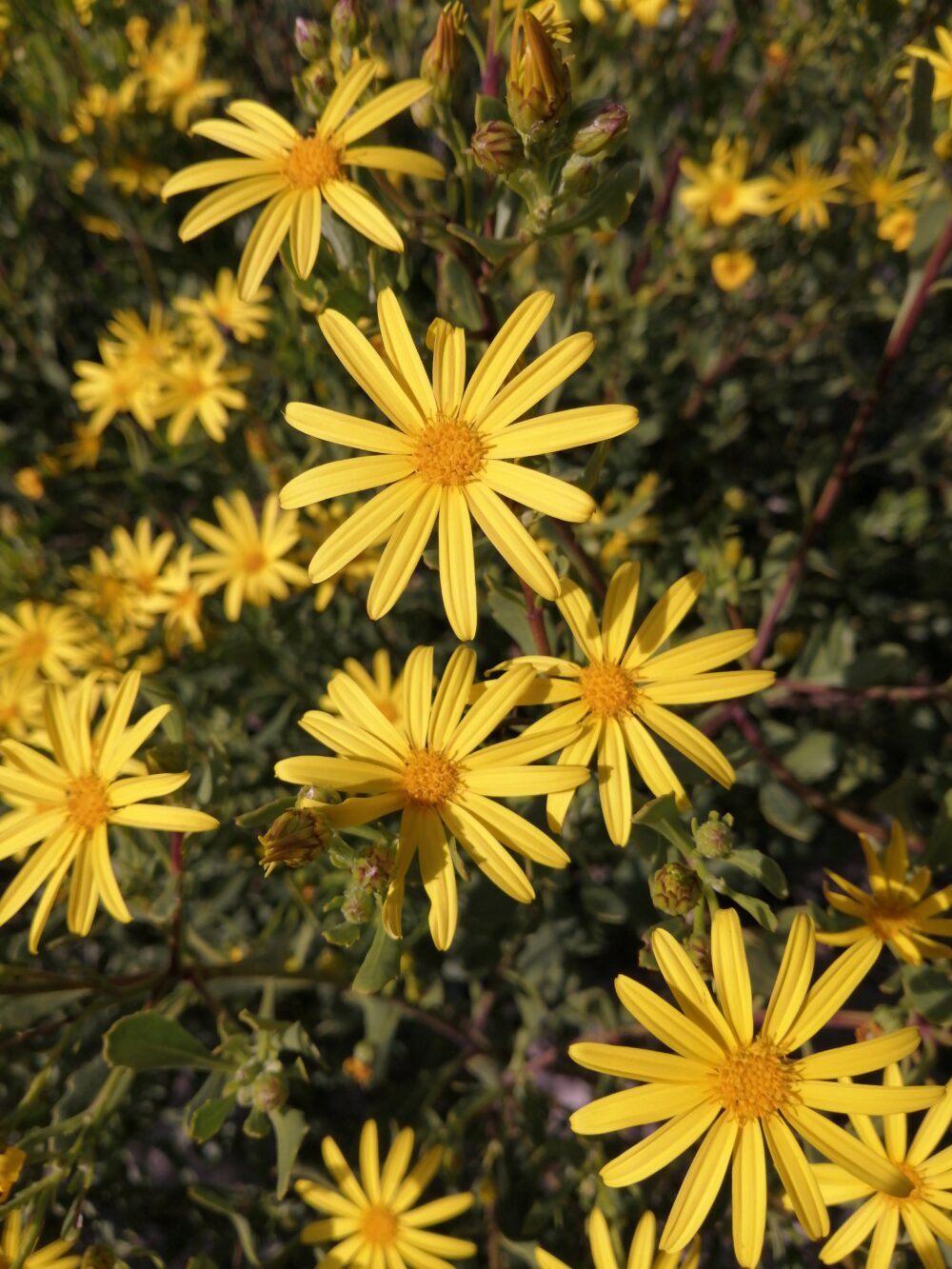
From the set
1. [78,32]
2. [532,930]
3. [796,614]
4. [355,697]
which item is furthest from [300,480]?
[78,32]

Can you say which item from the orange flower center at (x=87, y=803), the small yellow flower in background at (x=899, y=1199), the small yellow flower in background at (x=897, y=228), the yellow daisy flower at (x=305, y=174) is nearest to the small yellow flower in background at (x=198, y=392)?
the yellow daisy flower at (x=305, y=174)

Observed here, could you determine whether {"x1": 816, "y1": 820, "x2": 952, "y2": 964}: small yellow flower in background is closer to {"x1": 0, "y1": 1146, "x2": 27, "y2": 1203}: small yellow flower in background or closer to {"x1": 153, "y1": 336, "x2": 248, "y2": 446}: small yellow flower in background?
{"x1": 0, "y1": 1146, "x2": 27, "y2": 1203}: small yellow flower in background

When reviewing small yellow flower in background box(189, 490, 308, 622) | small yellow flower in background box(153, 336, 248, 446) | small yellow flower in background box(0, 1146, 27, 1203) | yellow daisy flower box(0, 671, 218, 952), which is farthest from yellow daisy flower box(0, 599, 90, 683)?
small yellow flower in background box(0, 1146, 27, 1203)

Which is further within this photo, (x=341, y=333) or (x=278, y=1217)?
(x=278, y=1217)

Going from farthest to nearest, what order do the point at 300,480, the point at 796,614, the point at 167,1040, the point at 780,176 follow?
the point at 780,176
the point at 796,614
the point at 167,1040
the point at 300,480

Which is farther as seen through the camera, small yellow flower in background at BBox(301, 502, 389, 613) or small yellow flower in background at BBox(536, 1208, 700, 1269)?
small yellow flower in background at BBox(301, 502, 389, 613)

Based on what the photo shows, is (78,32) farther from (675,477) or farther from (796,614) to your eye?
(796,614)
